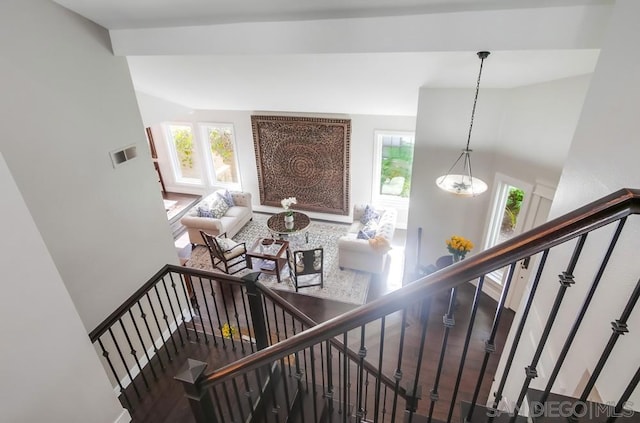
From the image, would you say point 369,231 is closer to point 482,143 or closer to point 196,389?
point 482,143

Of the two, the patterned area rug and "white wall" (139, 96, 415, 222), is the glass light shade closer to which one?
the patterned area rug

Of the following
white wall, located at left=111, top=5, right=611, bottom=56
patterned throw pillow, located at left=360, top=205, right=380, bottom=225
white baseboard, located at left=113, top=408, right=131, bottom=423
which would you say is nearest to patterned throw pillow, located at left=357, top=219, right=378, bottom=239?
patterned throw pillow, located at left=360, top=205, right=380, bottom=225

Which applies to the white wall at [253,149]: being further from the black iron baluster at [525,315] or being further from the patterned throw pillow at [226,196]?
the black iron baluster at [525,315]

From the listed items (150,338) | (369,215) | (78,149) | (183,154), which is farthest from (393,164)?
(78,149)

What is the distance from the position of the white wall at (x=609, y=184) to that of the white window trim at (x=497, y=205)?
192cm

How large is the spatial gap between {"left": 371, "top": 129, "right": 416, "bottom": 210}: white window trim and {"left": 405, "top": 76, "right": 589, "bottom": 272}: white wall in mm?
2026

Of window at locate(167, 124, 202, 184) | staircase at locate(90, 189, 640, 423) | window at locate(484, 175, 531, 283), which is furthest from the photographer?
window at locate(167, 124, 202, 184)

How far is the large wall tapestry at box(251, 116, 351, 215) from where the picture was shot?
720cm

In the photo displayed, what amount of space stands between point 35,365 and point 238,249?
4348 mm

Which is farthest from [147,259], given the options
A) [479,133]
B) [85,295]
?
[479,133]

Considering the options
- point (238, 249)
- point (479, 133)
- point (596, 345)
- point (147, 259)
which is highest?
point (479, 133)

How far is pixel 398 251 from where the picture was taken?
6.86m

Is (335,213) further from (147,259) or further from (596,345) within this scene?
(596,345)

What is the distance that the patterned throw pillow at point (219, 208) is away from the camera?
7156 mm
